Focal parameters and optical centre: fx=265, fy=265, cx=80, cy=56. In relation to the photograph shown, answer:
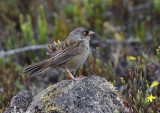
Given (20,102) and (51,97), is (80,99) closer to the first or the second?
(51,97)

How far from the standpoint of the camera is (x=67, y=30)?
7352 millimetres

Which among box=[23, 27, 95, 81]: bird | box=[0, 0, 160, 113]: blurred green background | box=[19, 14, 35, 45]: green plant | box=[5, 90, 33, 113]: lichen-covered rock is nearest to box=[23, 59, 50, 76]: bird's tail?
box=[23, 27, 95, 81]: bird

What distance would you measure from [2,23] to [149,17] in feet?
14.3

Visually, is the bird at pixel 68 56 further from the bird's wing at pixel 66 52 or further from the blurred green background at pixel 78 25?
the blurred green background at pixel 78 25

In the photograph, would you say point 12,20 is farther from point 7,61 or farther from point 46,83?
point 46,83

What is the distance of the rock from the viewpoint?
309cm

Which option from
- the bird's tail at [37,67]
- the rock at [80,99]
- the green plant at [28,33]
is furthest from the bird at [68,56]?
the green plant at [28,33]

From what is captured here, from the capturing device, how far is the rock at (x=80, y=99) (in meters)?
3.09

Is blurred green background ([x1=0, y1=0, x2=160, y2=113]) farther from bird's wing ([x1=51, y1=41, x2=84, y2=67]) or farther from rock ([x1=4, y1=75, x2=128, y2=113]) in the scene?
rock ([x1=4, y1=75, x2=128, y2=113])

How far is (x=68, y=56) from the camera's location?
13.4 ft

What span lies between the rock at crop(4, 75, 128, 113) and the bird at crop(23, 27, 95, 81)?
565 millimetres

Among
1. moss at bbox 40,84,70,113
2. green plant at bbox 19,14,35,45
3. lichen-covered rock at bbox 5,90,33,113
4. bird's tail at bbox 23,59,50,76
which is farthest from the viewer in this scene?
green plant at bbox 19,14,35,45

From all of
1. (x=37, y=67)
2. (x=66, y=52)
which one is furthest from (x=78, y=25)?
(x=37, y=67)

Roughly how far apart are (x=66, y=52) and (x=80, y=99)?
3.70 feet
